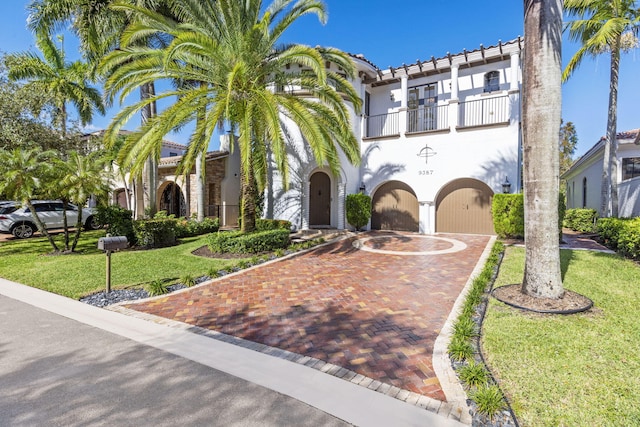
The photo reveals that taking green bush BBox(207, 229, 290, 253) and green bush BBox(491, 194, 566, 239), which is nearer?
green bush BBox(207, 229, 290, 253)

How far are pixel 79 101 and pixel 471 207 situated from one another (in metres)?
26.0

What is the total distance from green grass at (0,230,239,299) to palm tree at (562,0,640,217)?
52.7ft

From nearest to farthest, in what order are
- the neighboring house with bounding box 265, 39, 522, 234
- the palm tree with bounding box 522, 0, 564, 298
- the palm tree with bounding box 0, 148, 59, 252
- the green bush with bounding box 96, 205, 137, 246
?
the palm tree with bounding box 522, 0, 564, 298 < the palm tree with bounding box 0, 148, 59, 252 < the green bush with bounding box 96, 205, 137, 246 < the neighboring house with bounding box 265, 39, 522, 234

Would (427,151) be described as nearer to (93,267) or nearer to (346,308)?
(346,308)

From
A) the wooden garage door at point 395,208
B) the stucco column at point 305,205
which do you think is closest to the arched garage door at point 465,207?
the wooden garage door at point 395,208

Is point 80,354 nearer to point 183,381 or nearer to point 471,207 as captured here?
point 183,381

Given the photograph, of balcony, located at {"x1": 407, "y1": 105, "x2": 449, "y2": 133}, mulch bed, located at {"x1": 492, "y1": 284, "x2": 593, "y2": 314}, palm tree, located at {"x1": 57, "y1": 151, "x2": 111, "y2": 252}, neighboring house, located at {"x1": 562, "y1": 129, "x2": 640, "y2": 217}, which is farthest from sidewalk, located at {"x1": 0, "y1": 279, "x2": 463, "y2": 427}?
balcony, located at {"x1": 407, "y1": 105, "x2": 449, "y2": 133}

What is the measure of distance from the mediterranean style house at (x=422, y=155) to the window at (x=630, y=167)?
713cm

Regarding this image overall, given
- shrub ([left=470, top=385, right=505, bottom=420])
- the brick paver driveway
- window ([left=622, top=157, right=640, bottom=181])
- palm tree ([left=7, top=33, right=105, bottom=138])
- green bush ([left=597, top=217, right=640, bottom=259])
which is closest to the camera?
shrub ([left=470, top=385, right=505, bottom=420])

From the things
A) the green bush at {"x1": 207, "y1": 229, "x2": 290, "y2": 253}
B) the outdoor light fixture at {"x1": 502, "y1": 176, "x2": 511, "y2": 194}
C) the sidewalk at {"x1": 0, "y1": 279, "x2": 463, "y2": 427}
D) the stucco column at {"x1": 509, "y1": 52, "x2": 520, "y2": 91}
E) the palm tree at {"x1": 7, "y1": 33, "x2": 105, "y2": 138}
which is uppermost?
the palm tree at {"x1": 7, "y1": 33, "x2": 105, "y2": 138}

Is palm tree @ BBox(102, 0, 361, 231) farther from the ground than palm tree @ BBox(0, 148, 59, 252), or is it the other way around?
palm tree @ BBox(102, 0, 361, 231)

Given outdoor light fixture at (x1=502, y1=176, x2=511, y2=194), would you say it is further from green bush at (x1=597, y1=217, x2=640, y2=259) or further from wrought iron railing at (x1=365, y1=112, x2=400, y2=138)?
wrought iron railing at (x1=365, y1=112, x2=400, y2=138)

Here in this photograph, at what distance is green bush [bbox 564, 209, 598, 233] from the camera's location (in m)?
16.7

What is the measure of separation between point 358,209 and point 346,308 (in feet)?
34.5
